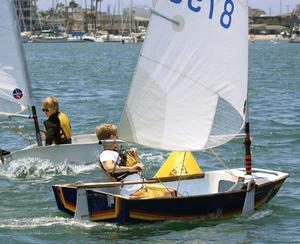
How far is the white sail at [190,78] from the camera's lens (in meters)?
10.1

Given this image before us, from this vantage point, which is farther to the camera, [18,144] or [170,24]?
[18,144]

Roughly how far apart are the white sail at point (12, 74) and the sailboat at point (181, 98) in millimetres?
5419

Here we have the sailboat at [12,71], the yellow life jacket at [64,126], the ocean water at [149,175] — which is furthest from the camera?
the sailboat at [12,71]

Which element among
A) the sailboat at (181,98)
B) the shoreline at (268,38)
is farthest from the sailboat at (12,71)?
the shoreline at (268,38)

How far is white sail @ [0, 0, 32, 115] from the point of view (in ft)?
51.2

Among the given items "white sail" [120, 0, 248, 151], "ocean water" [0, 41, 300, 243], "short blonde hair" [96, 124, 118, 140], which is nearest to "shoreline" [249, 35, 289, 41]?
"ocean water" [0, 41, 300, 243]

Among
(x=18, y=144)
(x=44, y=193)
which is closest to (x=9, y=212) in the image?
(x=44, y=193)

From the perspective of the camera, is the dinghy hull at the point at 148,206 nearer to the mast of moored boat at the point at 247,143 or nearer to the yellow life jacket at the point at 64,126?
the mast of moored boat at the point at 247,143

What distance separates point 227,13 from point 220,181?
2.47m

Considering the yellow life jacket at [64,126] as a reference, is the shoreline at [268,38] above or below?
below

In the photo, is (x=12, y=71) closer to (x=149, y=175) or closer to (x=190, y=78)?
(x=149, y=175)

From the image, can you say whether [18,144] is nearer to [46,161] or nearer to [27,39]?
[46,161]

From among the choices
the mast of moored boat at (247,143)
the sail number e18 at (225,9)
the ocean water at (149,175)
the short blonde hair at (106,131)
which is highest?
the sail number e18 at (225,9)

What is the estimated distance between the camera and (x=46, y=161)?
1448 centimetres
